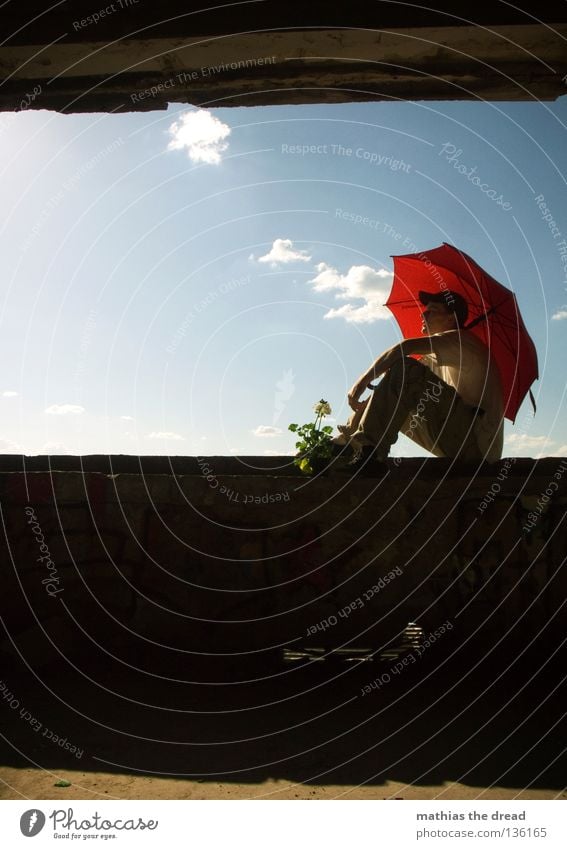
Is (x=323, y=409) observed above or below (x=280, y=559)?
above

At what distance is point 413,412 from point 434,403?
18 centimetres

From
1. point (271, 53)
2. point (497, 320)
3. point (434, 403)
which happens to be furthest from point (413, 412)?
point (271, 53)

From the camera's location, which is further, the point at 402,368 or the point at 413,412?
the point at 413,412

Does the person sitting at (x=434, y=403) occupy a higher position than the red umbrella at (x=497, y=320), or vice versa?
the red umbrella at (x=497, y=320)

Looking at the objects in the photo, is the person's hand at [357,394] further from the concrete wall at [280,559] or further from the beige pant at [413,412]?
the concrete wall at [280,559]

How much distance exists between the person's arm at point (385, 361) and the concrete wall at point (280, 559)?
0.57m

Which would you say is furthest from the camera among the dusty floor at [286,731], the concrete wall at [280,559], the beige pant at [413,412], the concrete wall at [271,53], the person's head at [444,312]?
the person's head at [444,312]

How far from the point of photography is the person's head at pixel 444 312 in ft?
15.7

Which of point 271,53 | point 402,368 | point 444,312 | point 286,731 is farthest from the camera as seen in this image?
point 444,312

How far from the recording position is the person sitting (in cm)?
428

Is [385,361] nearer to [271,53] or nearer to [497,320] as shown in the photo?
[497,320]

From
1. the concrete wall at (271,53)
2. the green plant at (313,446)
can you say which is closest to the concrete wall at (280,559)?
the green plant at (313,446)

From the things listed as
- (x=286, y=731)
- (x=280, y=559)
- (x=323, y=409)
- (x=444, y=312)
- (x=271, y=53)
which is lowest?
(x=286, y=731)

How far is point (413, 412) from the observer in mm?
4488
